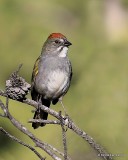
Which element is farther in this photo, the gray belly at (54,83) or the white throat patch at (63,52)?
the white throat patch at (63,52)

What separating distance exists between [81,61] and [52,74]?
3341 millimetres

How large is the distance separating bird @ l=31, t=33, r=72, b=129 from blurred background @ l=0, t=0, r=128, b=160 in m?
0.27

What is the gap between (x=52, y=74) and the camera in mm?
4020

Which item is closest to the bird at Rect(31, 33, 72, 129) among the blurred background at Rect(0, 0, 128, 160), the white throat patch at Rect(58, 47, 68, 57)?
the white throat patch at Rect(58, 47, 68, 57)

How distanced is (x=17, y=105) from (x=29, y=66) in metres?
1.37

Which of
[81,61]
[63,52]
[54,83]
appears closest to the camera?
[54,83]

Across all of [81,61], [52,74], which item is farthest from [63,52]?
[81,61]

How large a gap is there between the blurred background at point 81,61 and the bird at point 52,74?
27 centimetres

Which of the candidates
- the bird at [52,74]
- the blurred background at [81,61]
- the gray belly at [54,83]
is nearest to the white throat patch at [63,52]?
the bird at [52,74]

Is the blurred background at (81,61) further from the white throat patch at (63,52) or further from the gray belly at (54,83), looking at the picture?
the white throat patch at (63,52)

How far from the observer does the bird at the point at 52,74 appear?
401 centimetres

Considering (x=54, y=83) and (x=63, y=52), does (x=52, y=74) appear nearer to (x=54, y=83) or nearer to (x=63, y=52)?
(x=54, y=83)

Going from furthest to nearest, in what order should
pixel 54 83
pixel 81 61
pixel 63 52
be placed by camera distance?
pixel 81 61
pixel 63 52
pixel 54 83

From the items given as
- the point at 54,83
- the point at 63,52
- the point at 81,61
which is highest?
the point at 63,52
